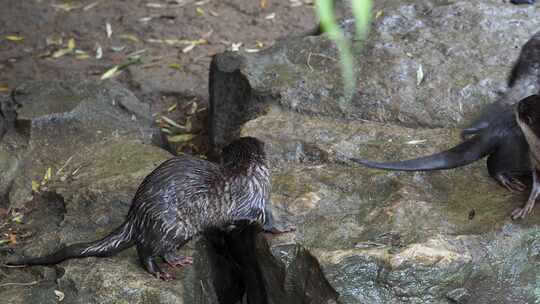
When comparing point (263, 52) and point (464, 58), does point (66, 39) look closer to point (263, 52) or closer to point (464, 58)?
point (263, 52)

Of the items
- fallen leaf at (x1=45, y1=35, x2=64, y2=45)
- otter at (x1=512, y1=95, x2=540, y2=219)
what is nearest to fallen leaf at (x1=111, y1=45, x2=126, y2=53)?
fallen leaf at (x1=45, y1=35, x2=64, y2=45)

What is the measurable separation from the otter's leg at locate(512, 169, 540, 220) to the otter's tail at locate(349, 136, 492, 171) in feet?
0.73

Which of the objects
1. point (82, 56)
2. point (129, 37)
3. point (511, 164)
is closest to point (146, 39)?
point (129, 37)

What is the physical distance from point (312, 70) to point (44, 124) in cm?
140

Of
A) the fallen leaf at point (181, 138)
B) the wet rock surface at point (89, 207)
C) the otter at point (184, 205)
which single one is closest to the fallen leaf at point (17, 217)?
the wet rock surface at point (89, 207)

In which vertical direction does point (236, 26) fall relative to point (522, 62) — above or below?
below

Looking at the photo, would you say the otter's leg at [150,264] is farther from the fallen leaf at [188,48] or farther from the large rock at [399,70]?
the fallen leaf at [188,48]

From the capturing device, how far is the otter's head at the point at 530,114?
2.48 meters

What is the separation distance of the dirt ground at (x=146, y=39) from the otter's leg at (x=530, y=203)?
2.55 metres

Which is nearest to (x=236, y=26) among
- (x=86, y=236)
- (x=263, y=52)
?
(x=263, y=52)

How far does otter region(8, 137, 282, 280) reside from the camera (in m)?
2.56

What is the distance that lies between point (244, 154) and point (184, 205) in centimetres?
33

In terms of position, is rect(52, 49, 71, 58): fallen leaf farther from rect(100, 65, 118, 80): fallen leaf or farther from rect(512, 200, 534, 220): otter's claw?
rect(512, 200, 534, 220): otter's claw

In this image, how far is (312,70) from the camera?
12.3 feet
